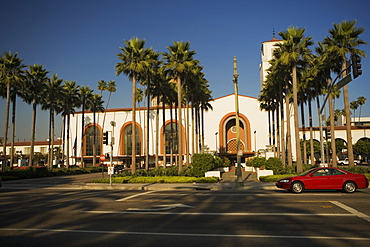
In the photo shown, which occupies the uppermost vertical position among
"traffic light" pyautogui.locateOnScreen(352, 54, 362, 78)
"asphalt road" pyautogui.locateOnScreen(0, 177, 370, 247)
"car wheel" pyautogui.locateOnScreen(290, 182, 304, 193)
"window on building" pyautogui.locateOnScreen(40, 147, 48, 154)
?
"traffic light" pyautogui.locateOnScreen(352, 54, 362, 78)

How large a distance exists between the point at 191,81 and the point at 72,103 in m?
28.1

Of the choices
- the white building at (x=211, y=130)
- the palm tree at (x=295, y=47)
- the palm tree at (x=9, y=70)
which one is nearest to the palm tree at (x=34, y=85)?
the palm tree at (x=9, y=70)

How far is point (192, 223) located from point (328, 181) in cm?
1024

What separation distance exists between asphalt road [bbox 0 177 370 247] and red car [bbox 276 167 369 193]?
8.11 ft

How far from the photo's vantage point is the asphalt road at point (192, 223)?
7.71 metres

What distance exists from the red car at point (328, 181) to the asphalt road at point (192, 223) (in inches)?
97.4

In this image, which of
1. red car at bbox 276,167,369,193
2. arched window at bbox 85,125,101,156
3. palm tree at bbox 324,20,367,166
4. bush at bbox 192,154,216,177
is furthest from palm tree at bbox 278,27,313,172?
arched window at bbox 85,125,101,156

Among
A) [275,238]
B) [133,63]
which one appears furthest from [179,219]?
[133,63]

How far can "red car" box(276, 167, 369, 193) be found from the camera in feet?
54.1

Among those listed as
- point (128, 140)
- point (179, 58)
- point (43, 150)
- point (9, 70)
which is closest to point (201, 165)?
point (179, 58)

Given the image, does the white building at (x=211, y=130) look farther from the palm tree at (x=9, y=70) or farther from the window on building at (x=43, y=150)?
the palm tree at (x=9, y=70)

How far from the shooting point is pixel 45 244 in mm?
7590

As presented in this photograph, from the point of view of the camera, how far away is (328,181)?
1662cm

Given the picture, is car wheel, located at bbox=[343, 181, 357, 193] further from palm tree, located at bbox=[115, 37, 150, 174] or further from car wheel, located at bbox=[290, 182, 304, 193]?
palm tree, located at bbox=[115, 37, 150, 174]
